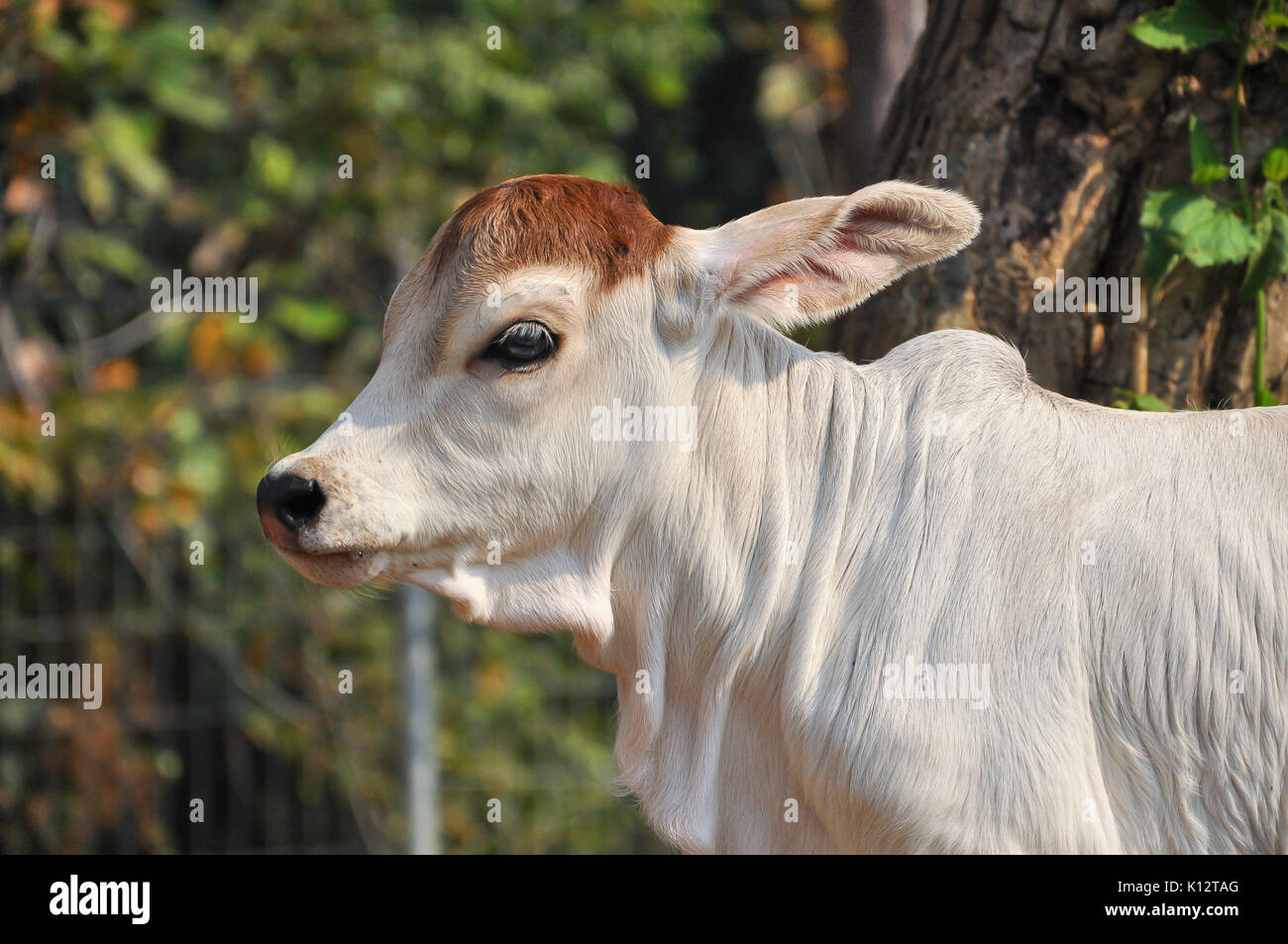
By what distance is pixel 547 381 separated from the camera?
10.3ft

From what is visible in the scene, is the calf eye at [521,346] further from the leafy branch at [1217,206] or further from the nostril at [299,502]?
the leafy branch at [1217,206]

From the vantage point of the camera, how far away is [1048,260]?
4.06 meters

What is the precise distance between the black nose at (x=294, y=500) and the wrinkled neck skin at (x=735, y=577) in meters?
0.68

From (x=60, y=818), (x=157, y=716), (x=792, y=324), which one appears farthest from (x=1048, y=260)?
(x=60, y=818)

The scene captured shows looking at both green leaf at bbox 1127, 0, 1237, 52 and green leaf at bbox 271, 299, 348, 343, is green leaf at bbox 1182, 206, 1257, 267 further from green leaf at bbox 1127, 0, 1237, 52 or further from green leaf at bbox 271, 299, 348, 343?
green leaf at bbox 271, 299, 348, 343

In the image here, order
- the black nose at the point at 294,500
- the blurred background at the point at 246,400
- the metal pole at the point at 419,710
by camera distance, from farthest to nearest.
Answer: the blurred background at the point at 246,400, the metal pole at the point at 419,710, the black nose at the point at 294,500

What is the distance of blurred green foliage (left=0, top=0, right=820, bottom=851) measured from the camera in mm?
7941

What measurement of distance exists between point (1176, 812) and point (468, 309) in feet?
6.36

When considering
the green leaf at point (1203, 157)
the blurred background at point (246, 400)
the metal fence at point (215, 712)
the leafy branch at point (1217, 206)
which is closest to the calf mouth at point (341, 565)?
the leafy branch at point (1217, 206)

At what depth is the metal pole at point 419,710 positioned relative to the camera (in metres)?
7.52

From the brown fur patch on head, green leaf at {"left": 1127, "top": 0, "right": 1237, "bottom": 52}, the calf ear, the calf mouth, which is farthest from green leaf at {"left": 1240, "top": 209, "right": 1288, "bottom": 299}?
the calf mouth

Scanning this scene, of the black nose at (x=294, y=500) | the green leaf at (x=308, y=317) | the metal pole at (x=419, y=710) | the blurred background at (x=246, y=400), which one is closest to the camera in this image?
the black nose at (x=294, y=500)

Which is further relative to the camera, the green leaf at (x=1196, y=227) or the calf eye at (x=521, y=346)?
the green leaf at (x=1196, y=227)

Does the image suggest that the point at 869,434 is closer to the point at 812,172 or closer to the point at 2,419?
the point at 2,419
